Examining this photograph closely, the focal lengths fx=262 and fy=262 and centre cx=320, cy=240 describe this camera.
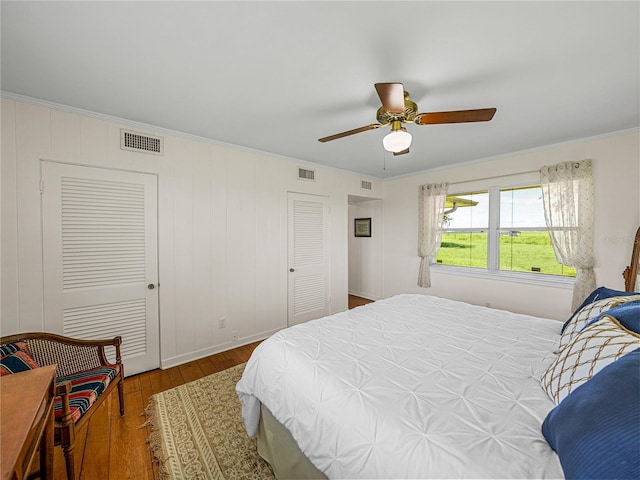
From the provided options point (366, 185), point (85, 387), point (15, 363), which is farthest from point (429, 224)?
point (15, 363)

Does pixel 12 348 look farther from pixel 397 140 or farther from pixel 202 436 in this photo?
pixel 397 140

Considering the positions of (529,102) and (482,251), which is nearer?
(529,102)

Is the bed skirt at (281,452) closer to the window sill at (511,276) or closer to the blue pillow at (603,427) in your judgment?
the blue pillow at (603,427)

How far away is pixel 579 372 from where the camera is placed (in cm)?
103

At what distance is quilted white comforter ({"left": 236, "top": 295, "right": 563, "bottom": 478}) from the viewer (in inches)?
35.0

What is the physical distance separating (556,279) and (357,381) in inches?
131

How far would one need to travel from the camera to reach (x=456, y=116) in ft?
5.79

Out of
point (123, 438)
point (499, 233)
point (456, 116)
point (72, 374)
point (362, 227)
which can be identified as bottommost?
point (123, 438)

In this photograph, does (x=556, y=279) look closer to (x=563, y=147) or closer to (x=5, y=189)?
(x=563, y=147)

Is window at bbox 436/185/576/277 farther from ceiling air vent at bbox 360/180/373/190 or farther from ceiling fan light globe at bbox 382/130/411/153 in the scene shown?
ceiling fan light globe at bbox 382/130/411/153

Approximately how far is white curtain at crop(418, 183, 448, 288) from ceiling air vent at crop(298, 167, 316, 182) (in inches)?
70.4

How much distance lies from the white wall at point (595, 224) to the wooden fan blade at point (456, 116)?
2.11 metres

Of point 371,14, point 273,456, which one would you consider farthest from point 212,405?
point 371,14

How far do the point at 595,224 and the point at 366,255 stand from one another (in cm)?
333
